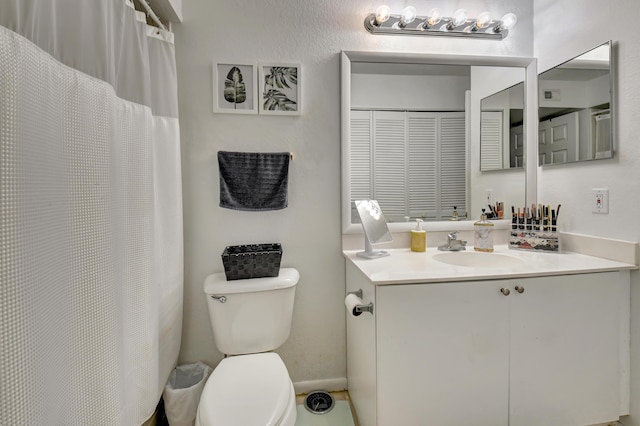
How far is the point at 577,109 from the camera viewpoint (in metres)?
1.44

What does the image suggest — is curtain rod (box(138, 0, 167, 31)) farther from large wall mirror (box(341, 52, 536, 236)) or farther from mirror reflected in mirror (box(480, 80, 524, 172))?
mirror reflected in mirror (box(480, 80, 524, 172))

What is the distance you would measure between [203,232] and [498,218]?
1640 millimetres

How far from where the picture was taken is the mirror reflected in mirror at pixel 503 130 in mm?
1661

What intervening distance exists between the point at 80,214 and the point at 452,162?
1.63m

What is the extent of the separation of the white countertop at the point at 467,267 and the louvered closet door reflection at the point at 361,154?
1.15 ft

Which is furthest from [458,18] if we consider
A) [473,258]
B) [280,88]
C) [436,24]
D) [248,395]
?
[248,395]

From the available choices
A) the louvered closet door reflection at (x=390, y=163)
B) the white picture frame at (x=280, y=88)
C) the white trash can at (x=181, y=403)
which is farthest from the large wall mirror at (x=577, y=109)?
the white trash can at (x=181, y=403)

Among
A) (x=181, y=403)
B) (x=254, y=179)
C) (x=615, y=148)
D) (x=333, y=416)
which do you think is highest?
(x=615, y=148)

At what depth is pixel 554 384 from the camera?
117cm

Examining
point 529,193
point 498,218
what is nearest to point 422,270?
point 498,218

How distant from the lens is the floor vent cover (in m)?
1.47

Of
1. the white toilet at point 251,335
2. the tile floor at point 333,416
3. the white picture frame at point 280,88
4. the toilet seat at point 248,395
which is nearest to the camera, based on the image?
the toilet seat at point 248,395

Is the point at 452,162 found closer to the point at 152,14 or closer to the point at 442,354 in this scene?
the point at 442,354

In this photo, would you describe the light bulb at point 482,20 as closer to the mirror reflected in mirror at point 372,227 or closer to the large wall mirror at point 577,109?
the large wall mirror at point 577,109
